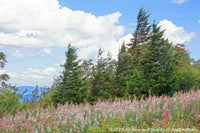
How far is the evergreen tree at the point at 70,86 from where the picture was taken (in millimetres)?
27625

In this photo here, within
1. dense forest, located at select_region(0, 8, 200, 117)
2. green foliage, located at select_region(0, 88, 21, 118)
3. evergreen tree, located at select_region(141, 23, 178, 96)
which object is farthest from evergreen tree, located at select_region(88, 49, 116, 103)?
green foliage, located at select_region(0, 88, 21, 118)

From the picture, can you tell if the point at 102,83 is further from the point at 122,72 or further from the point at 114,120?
the point at 114,120

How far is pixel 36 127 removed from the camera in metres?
4.56

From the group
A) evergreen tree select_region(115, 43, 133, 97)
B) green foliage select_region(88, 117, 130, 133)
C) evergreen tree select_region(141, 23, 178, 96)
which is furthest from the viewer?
evergreen tree select_region(115, 43, 133, 97)

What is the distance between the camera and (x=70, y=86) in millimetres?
27922

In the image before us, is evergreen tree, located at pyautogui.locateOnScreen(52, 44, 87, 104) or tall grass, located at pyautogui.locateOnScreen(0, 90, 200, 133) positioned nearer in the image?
tall grass, located at pyautogui.locateOnScreen(0, 90, 200, 133)

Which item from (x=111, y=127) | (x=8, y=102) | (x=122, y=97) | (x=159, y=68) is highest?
(x=159, y=68)

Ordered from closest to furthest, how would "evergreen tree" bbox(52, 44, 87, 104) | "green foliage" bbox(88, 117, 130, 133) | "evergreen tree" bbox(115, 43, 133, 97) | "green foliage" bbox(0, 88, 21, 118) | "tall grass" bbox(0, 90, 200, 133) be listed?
"green foliage" bbox(88, 117, 130, 133), "tall grass" bbox(0, 90, 200, 133), "green foliage" bbox(0, 88, 21, 118), "evergreen tree" bbox(52, 44, 87, 104), "evergreen tree" bbox(115, 43, 133, 97)

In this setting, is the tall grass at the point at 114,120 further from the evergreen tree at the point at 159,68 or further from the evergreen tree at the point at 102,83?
the evergreen tree at the point at 102,83

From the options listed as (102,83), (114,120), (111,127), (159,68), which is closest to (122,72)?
(102,83)

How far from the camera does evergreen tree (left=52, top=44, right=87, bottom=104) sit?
90.6ft

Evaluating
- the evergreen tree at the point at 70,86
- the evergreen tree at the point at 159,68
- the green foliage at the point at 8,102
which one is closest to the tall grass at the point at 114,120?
the green foliage at the point at 8,102

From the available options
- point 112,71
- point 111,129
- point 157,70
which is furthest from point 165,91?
point 111,129

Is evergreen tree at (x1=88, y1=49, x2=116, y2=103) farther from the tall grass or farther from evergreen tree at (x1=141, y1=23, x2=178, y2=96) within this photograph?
the tall grass
